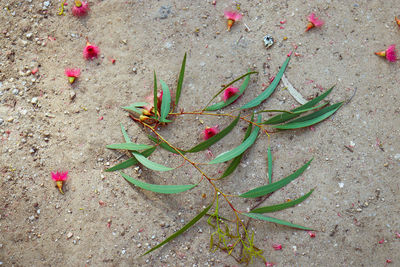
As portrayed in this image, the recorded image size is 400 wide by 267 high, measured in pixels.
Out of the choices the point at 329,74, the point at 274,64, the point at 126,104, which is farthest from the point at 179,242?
the point at 329,74

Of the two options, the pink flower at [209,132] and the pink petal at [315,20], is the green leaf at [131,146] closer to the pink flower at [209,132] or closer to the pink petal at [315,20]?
the pink flower at [209,132]

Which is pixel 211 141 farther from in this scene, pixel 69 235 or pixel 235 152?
pixel 69 235

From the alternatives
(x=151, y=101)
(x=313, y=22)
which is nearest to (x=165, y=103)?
(x=151, y=101)

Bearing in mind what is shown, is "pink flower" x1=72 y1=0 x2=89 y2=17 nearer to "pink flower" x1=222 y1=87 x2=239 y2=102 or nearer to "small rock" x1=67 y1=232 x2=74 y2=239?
"pink flower" x1=222 y1=87 x2=239 y2=102

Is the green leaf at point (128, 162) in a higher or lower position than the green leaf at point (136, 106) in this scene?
lower

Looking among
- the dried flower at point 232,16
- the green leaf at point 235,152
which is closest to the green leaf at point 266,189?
the green leaf at point 235,152

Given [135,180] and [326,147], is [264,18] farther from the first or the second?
[135,180]
